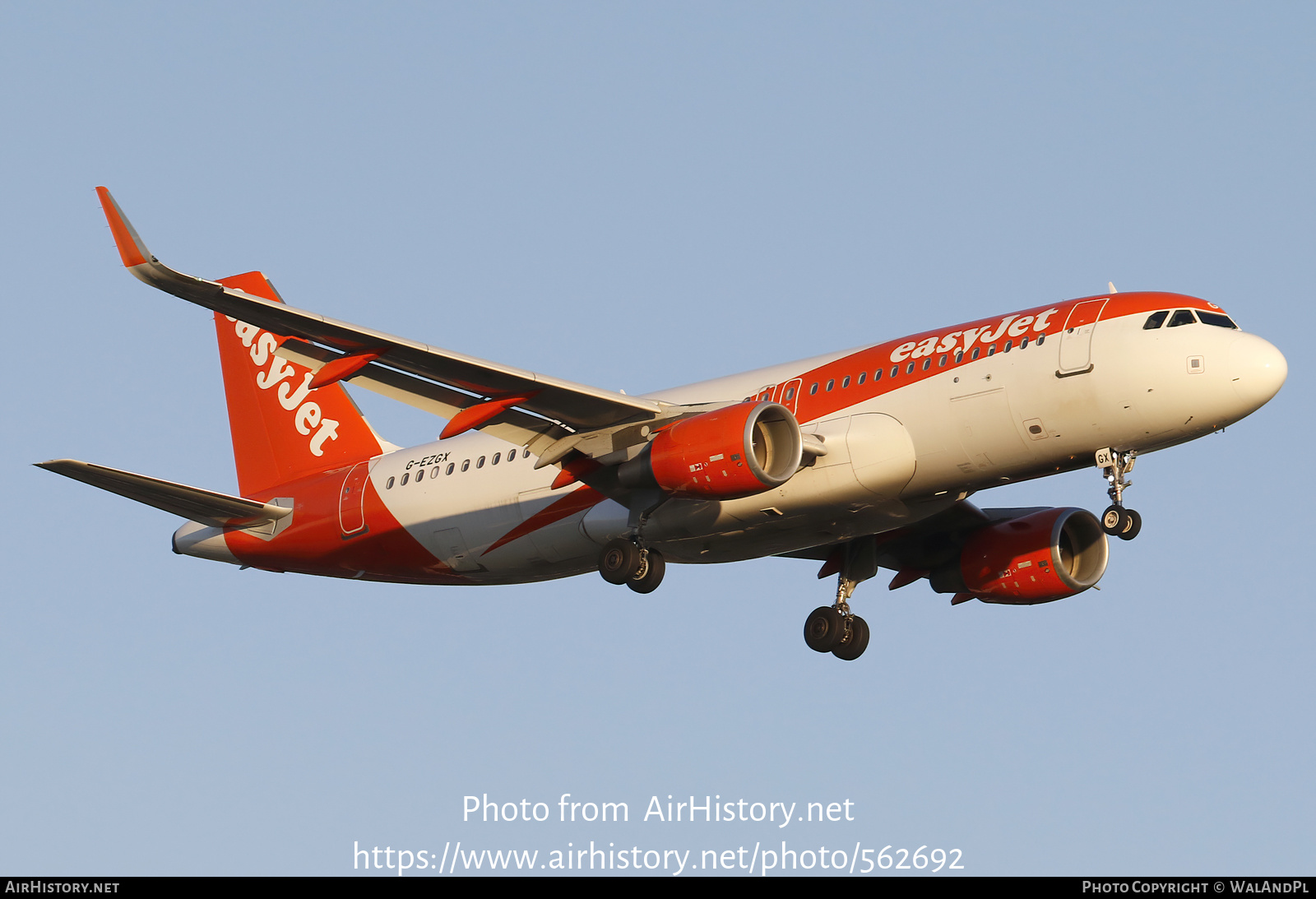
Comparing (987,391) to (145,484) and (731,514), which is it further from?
(145,484)

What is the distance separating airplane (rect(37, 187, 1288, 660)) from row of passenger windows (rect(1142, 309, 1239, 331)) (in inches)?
1.7

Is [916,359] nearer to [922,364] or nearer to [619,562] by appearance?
[922,364]

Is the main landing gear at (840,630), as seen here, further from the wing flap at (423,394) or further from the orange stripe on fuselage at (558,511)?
the wing flap at (423,394)

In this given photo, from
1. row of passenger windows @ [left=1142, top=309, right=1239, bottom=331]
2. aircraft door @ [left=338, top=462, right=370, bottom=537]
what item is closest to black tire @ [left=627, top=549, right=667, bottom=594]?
aircraft door @ [left=338, top=462, right=370, bottom=537]

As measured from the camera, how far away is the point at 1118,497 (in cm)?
2909

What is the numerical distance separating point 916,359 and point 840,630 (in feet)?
24.4

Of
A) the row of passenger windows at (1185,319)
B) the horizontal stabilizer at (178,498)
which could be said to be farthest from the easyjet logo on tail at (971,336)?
the horizontal stabilizer at (178,498)

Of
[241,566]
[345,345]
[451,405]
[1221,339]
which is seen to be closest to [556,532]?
[451,405]

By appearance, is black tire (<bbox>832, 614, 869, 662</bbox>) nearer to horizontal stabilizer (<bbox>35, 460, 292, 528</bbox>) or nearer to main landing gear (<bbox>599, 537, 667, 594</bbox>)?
main landing gear (<bbox>599, 537, 667, 594</bbox>)

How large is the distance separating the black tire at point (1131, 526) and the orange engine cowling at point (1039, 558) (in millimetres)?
6183

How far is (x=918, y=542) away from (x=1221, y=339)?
33.0ft

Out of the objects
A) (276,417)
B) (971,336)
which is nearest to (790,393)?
(971,336)

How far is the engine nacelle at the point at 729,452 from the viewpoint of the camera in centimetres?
2936

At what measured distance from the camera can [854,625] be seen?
117 ft
